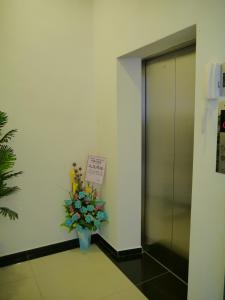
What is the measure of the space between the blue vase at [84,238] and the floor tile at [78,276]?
0.23ft

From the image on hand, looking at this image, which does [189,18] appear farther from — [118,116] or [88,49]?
[88,49]

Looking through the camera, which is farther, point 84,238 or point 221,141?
point 84,238

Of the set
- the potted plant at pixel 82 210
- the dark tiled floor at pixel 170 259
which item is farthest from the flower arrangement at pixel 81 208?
the dark tiled floor at pixel 170 259

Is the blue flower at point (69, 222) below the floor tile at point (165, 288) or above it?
above

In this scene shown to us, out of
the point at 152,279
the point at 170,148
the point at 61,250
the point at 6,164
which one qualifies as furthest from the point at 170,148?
the point at 61,250

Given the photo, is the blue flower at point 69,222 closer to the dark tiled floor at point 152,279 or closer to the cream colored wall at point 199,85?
the dark tiled floor at point 152,279

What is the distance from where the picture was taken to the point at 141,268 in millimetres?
2373

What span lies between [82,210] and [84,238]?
1.10ft

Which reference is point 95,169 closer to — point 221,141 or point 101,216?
point 101,216

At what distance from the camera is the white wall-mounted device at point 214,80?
136 cm

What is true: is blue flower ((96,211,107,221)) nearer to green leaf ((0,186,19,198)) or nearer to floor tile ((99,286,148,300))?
floor tile ((99,286,148,300))

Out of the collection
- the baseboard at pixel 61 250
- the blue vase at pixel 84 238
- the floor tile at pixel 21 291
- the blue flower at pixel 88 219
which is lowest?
the floor tile at pixel 21 291

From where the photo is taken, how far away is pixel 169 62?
2148 millimetres

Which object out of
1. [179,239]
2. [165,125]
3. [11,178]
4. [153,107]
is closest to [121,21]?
[153,107]
